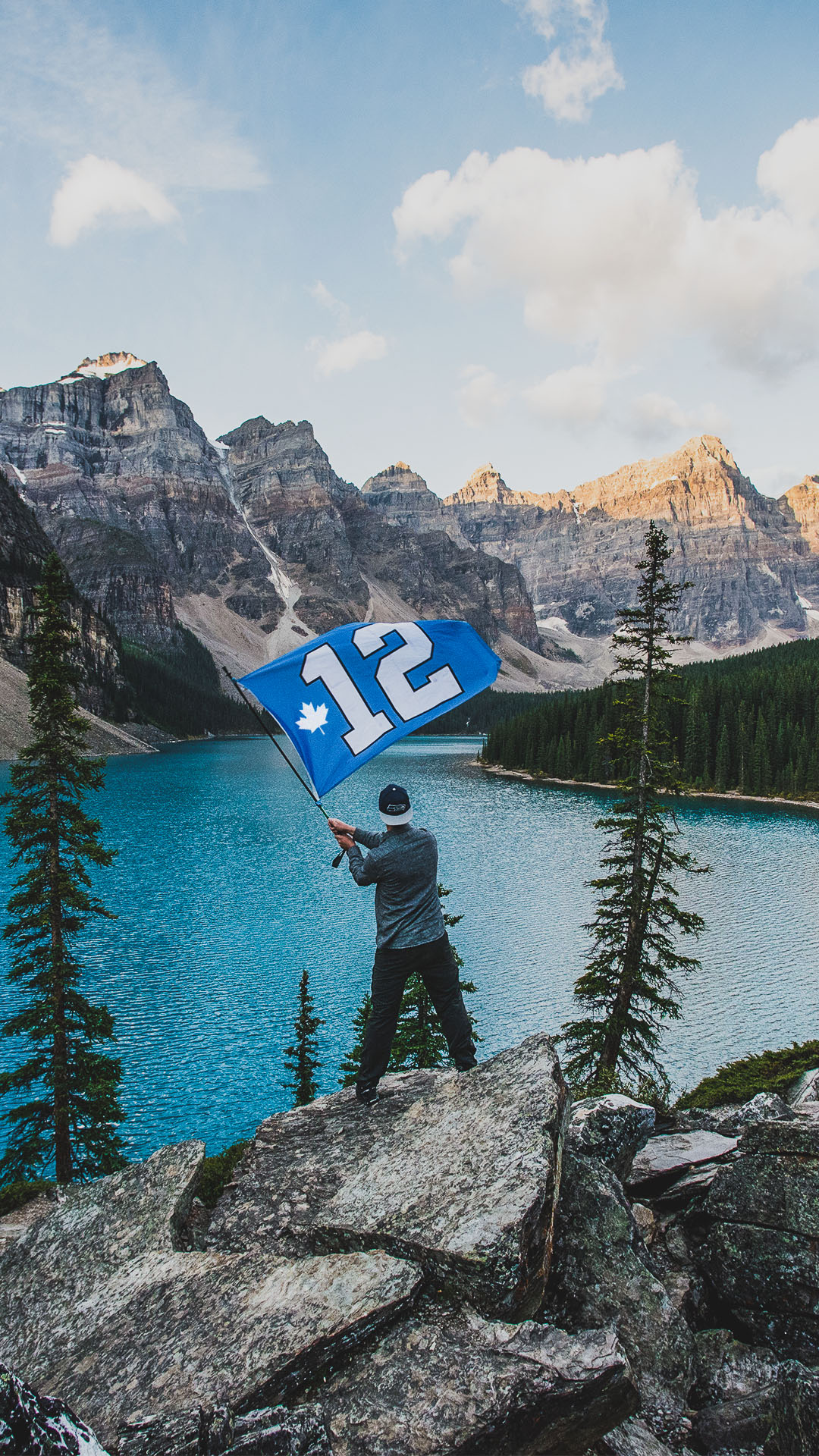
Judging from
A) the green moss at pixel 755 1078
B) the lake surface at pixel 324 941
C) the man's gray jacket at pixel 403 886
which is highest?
the man's gray jacket at pixel 403 886

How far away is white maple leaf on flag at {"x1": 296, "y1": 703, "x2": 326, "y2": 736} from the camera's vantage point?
9.63m

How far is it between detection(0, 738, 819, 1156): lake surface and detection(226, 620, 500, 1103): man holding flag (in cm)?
1540

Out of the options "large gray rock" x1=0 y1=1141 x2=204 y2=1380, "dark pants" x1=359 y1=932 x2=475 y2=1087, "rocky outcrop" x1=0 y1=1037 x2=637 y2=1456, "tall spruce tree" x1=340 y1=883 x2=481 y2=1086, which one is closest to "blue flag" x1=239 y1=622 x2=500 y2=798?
"dark pants" x1=359 y1=932 x2=475 y2=1087

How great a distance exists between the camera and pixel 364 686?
32.5 feet

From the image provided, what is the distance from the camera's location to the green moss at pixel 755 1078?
603 inches

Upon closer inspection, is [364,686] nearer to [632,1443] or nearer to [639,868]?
[632,1443]

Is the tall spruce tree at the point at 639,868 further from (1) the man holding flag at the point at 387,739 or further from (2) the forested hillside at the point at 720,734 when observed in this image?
(2) the forested hillside at the point at 720,734

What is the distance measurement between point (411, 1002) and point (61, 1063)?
7.68 meters

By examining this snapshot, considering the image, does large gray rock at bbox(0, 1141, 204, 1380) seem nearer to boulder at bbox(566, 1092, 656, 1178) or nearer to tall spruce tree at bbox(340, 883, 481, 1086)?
boulder at bbox(566, 1092, 656, 1178)

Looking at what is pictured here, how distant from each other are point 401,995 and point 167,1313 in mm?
3337

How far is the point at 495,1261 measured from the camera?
5.43 m

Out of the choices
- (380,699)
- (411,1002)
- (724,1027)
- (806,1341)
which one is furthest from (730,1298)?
(724,1027)

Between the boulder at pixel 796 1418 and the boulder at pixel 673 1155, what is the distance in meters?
2.62

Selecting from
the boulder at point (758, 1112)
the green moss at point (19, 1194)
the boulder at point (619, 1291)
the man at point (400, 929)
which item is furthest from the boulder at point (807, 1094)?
the green moss at point (19, 1194)
